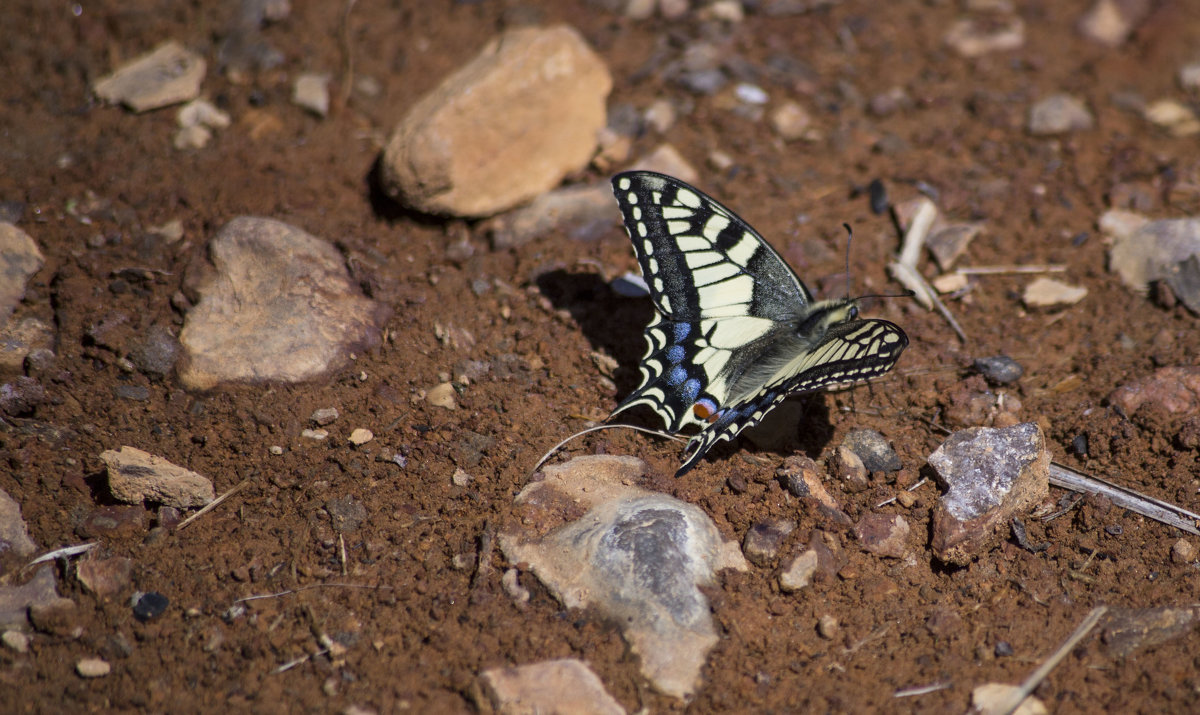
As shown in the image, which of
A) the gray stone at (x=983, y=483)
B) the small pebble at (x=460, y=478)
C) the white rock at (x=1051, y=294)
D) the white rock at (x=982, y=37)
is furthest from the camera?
the white rock at (x=982, y=37)

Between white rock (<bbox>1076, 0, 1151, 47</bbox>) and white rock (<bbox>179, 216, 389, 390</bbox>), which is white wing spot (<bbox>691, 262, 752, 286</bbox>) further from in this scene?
white rock (<bbox>1076, 0, 1151, 47</bbox>)

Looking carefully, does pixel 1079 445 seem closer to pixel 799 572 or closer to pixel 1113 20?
pixel 799 572

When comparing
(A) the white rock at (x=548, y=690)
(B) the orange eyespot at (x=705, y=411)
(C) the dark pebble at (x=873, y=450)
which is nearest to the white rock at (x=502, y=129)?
(B) the orange eyespot at (x=705, y=411)

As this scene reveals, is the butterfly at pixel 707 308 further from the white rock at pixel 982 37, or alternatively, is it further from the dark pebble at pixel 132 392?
the white rock at pixel 982 37

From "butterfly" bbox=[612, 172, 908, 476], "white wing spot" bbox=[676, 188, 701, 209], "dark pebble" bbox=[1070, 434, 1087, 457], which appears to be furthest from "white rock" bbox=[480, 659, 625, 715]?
"dark pebble" bbox=[1070, 434, 1087, 457]

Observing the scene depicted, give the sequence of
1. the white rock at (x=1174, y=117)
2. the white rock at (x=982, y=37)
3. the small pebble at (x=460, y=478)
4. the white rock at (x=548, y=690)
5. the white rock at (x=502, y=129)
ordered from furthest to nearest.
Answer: the white rock at (x=982, y=37) < the white rock at (x=1174, y=117) < the white rock at (x=502, y=129) < the small pebble at (x=460, y=478) < the white rock at (x=548, y=690)

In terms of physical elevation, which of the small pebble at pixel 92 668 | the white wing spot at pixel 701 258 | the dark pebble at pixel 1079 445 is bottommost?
the dark pebble at pixel 1079 445

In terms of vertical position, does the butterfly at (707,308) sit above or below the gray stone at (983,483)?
above

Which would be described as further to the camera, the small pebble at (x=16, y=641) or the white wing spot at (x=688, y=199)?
the white wing spot at (x=688, y=199)
